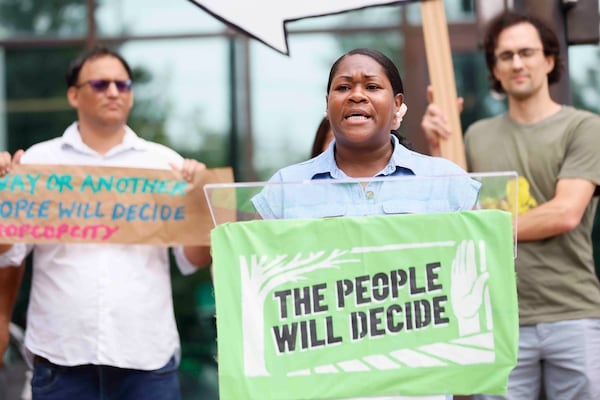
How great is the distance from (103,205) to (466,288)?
6.60 ft

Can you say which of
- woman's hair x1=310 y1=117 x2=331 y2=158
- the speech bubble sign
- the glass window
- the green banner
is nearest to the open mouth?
the green banner

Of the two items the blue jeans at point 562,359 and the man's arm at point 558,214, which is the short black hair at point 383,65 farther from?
the blue jeans at point 562,359

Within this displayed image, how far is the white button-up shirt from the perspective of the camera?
454 cm

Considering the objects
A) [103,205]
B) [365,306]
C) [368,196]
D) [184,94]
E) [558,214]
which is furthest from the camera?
[184,94]

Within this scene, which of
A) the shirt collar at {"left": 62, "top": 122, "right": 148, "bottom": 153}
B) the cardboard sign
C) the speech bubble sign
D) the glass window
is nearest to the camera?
the speech bubble sign

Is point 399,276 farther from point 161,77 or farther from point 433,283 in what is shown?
point 161,77

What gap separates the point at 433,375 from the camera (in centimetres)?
307

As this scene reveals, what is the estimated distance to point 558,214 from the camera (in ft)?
14.6

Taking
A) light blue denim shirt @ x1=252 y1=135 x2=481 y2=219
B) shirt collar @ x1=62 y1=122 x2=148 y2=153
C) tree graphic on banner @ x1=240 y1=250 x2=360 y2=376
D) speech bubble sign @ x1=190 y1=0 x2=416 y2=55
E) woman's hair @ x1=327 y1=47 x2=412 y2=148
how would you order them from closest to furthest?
1. tree graphic on banner @ x1=240 y1=250 x2=360 y2=376
2. light blue denim shirt @ x1=252 y1=135 x2=481 y2=219
3. woman's hair @ x1=327 y1=47 x2=412 y2=148
4. speech bubble sign @ x1=190 y1=0 x2=416 y2=55
5. shirt collar @ x1=62 y1=122 x2=148 y2=153

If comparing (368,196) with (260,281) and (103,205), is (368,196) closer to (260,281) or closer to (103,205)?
(260,281)

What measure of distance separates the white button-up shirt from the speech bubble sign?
0.97 m

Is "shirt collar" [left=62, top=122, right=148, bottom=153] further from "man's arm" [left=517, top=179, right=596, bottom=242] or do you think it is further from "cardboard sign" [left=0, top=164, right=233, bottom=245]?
"man's arm" [left=517, top=179, right=596, bottom=242]

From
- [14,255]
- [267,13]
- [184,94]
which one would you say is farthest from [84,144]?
[184,94]

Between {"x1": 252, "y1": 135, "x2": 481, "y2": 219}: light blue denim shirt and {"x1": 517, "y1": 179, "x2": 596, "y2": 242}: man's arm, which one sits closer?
{"x1": 252, "y1": 135, "x2": 481, "y2": 219}: light blue denim shirt
